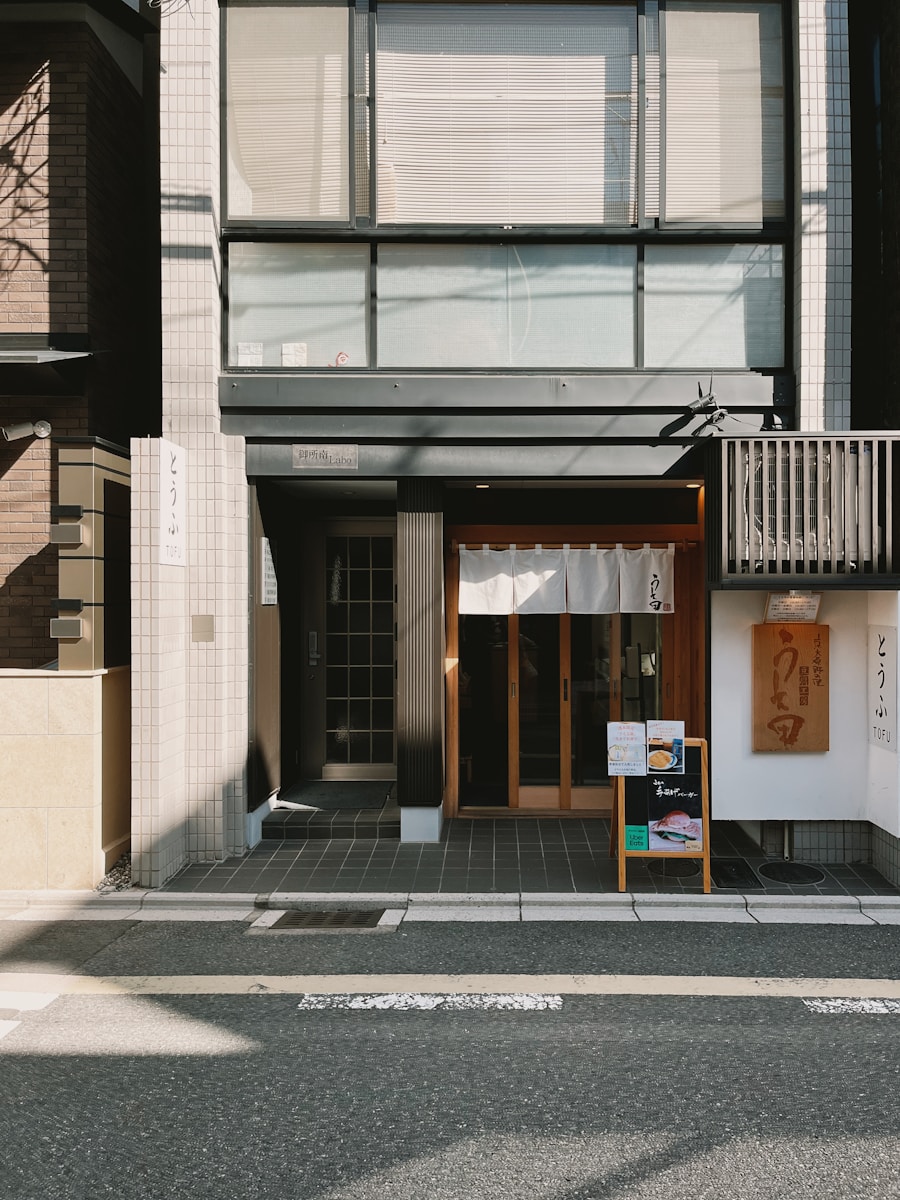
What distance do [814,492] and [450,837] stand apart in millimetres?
5082

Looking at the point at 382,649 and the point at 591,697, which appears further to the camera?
the point at 382,649

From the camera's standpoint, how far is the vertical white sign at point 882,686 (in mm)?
7527

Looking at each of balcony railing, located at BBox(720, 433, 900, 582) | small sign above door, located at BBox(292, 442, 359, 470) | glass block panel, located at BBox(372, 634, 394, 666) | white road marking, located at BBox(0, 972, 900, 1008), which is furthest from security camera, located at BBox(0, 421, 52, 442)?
balcony railing, located at BBox(720, 433, 900, 582)

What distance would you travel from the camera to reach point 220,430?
28.0 feet

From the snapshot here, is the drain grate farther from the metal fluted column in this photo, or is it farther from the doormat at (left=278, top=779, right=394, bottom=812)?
the doormat at (left=278, top=779, right=394, bottom=812)

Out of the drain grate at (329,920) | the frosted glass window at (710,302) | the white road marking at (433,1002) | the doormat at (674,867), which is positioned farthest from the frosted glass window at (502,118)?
the white road marking at (433,1002)

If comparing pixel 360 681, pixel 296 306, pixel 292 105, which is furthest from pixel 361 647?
pixel 292 105

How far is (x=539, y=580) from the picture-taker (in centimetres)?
931

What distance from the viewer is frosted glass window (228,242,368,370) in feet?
28.1

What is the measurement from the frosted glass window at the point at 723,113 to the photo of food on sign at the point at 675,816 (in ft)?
18.8

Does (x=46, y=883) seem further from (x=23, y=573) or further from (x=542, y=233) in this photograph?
(x=542, y=233)

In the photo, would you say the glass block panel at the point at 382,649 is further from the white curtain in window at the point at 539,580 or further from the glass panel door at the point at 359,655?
the white curtain in window at the point at 539,580

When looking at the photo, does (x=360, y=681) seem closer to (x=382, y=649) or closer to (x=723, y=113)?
(x=382, y=649)

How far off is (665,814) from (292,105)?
7.98 m
